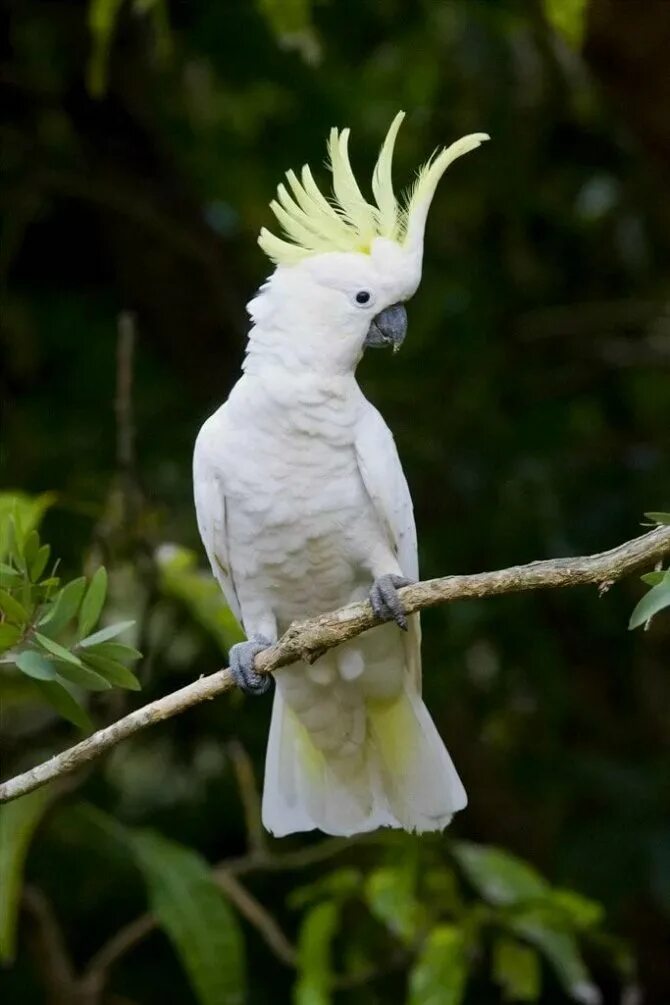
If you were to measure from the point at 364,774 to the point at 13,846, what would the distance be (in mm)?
597

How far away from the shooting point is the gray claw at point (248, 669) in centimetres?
209

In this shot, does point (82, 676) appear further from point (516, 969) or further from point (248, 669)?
point (516, 969)

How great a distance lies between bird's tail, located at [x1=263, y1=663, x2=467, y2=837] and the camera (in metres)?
2.32

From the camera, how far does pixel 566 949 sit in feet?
8.77

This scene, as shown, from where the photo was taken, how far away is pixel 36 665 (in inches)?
65.3

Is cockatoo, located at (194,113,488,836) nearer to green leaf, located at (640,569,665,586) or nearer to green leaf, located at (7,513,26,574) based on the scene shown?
green leaf, located at (7,513,26,574)

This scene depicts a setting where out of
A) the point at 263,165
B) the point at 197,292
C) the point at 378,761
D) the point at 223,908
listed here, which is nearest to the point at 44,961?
the point at 223,908

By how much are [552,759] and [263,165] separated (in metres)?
1.53

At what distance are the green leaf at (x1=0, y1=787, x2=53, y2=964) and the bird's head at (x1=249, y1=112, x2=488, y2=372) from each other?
852 millimetres

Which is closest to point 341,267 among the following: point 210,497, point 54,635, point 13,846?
point 210,497

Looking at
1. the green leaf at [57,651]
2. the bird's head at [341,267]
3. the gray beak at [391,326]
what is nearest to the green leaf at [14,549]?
the green leaf at [57,651]

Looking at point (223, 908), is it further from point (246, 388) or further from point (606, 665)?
point (606, 665)

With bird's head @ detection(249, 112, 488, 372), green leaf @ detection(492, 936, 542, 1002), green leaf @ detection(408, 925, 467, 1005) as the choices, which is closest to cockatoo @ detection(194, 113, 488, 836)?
bird's head @ detection(249, 112, 488, 372)

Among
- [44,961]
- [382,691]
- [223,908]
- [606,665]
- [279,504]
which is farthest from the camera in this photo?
[606,665]
